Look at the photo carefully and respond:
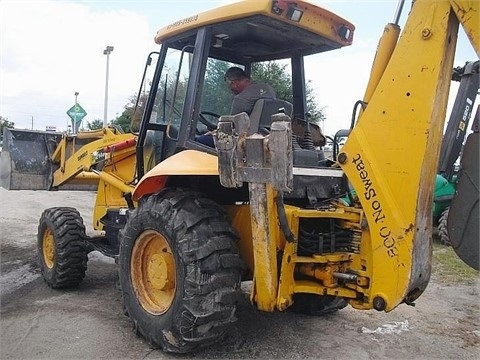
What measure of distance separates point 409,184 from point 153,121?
2556 millimetres

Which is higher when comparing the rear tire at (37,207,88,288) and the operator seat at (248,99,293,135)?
the operator seat at (248,99,293,135)

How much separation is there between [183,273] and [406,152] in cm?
164

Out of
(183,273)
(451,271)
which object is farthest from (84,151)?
(451,271)

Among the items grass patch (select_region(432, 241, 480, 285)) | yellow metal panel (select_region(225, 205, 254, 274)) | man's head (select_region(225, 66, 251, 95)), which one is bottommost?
grass patch (select_region(432, 241, 480, 285))

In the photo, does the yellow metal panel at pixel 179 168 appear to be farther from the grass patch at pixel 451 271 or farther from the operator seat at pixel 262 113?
the grass patch at pixel 451 271

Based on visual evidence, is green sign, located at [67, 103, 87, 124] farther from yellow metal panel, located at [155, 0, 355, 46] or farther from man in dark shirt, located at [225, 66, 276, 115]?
man in dark shirt, located at [225, 66, 276, 115]

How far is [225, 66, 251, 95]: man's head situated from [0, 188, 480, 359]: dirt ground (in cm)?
199

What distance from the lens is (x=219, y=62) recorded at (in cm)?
442

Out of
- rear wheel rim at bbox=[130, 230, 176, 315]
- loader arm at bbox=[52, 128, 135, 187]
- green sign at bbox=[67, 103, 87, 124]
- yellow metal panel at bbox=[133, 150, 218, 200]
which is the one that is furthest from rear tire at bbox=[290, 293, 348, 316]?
green sign at bbox=[67, 103, 87, 124]

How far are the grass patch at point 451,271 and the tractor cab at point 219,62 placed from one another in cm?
331

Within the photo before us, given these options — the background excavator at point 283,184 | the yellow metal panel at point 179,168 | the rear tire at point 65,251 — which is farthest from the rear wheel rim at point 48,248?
the yellow metal panel at point 179,168

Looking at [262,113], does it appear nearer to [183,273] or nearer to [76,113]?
[183,273]

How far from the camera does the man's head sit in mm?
4281

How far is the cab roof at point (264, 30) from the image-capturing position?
3.55m
